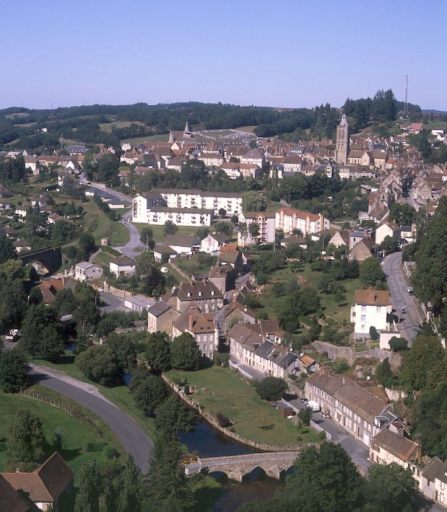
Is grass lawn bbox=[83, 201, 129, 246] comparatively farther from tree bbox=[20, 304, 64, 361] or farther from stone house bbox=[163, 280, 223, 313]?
tree bbox=[20, 304, 64, 361]

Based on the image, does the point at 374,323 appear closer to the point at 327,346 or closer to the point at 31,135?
the point at 327,346

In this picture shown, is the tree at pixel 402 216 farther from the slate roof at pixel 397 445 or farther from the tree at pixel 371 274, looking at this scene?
the slate roof at pixel 397 445

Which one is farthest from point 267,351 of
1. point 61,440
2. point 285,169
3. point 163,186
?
point 285,169

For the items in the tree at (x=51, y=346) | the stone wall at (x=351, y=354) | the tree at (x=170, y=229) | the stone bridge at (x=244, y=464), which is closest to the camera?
the stone bridge at (x=244, y=464)

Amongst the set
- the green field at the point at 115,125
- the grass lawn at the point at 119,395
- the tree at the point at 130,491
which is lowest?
the grass lawn at the point at 119,395

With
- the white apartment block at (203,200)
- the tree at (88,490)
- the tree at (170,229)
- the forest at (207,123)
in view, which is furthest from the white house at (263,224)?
the forest at (207,123)

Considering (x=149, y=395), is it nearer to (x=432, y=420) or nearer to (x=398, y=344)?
(x=398, y=344)
